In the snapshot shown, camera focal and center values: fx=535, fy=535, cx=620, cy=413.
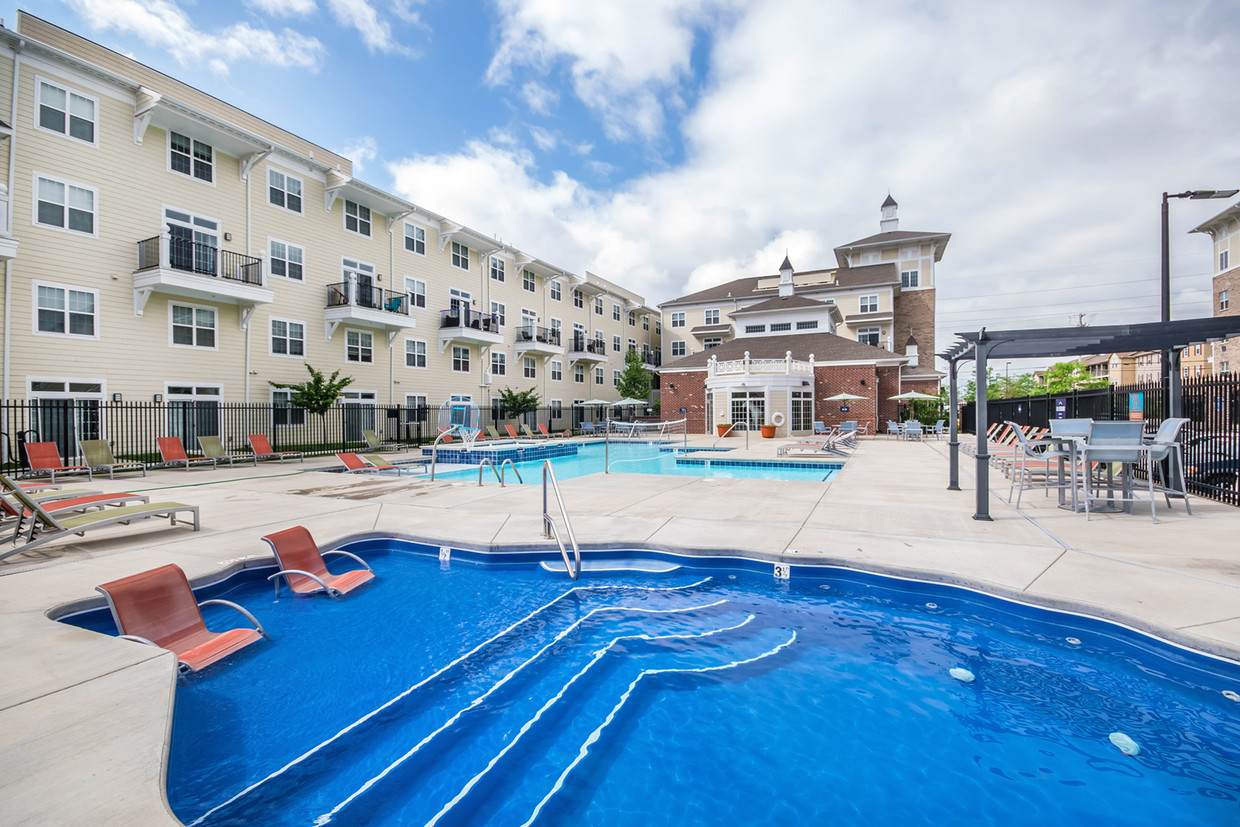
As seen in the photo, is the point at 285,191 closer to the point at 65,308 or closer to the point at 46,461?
the point at 65,308

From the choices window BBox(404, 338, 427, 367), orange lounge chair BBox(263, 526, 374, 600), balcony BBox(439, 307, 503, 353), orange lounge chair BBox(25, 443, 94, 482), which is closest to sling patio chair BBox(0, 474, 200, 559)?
orange lounge chair BBox(263, 526, 374, 600)

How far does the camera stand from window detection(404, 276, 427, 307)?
2528 cm

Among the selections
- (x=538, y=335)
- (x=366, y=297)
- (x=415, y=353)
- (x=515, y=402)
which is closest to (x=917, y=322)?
(x=538, y=335)

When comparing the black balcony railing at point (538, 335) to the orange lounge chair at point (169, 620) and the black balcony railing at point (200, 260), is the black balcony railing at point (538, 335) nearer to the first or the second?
the black balcony railing at point (200, 260)

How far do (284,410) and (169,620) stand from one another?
18.0 meters

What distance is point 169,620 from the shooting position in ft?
13.5

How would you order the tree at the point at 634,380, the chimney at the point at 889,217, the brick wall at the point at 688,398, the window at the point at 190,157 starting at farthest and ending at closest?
the chimney at the point at 889,217
the tree at the point at 634,380
the brick wall at the point at 688,398
the window at the point at 190,157

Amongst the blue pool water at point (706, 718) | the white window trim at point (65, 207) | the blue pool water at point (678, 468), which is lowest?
the blue pool water at point (706, 718)

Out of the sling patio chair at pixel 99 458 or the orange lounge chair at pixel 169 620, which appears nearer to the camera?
the orange lounge chair at pixel 169 620

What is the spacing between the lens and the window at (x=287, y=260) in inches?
783

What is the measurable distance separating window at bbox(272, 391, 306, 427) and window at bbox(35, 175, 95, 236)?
683 centimetres

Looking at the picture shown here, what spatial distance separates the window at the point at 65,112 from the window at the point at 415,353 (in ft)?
39.3

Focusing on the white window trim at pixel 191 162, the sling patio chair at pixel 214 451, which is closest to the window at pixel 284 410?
the sling patio chair at pixel 214 451

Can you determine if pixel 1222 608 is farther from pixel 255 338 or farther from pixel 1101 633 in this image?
pixel 255 338
